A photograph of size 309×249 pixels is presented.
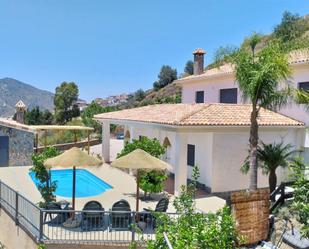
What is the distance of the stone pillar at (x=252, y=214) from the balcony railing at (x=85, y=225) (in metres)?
2.27

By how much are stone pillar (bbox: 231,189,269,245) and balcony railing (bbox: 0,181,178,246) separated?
2267mm

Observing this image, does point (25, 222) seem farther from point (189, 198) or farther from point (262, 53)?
point (262, 53)

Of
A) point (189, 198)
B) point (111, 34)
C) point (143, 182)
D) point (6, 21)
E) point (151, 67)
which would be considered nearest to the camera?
point (189, 198)

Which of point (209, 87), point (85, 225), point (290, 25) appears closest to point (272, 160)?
point (85, 225)

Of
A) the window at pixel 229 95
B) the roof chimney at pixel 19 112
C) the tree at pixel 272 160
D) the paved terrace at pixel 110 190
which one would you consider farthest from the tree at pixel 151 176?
the roof chimney at pixel 19 112

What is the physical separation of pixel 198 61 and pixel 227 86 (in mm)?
8685

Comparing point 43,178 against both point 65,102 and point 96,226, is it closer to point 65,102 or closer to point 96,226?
point 96,226

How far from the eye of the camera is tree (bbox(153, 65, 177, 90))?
9331cm

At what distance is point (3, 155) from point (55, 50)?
116 ft

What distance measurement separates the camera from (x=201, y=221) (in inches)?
288

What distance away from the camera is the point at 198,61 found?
36875mm

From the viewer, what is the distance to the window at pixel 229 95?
92.5 feet

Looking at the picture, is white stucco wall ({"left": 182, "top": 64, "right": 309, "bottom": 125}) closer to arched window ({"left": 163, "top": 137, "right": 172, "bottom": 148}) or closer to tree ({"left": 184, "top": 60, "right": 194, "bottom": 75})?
arched window ({"left": 163, "top": 137, "right": 172, "bottom": 148})

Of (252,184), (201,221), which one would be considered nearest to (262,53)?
(252,184)
